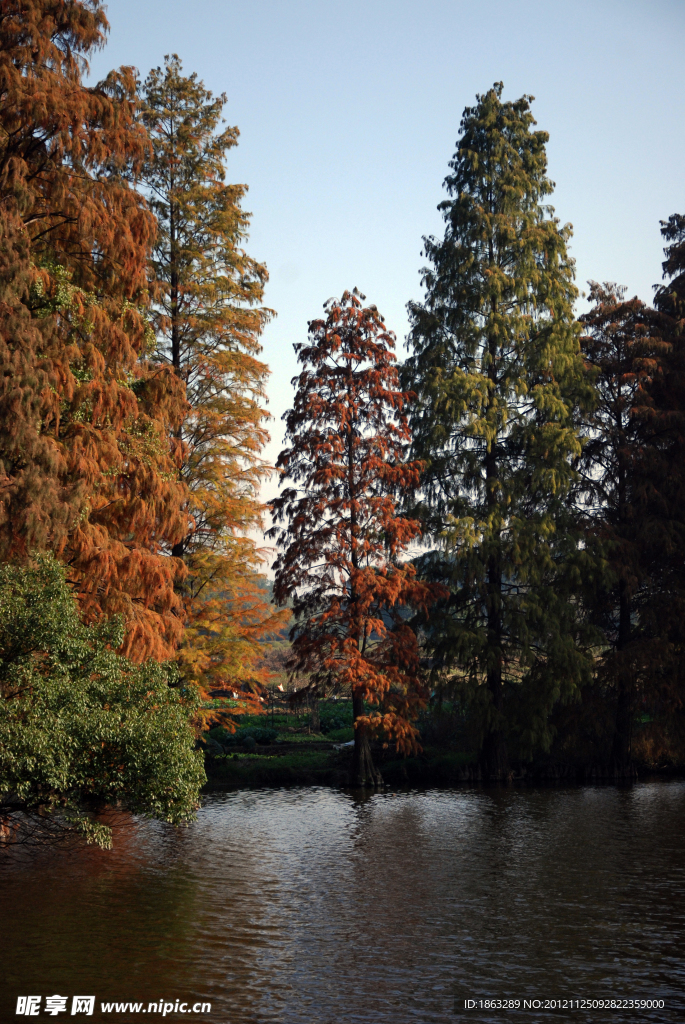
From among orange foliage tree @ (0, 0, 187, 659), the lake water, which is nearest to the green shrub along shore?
the lake water

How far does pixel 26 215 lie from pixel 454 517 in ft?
48.1

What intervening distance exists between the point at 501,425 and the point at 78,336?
14.3 meters

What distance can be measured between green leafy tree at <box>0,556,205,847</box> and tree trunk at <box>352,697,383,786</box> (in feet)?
38.3

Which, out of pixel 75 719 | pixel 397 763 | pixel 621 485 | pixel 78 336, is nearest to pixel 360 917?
pixel 75 719

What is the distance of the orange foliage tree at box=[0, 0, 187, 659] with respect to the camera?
49.1 ft

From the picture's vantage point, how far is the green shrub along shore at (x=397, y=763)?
27.0 m

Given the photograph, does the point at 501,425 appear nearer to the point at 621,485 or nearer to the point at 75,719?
the point at 621,485

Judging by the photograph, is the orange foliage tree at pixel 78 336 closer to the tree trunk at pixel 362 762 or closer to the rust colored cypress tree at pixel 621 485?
the tree trunk at pixel 362 762

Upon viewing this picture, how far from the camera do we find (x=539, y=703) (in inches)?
1011

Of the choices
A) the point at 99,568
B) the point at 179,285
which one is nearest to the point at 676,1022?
the point at 99,568

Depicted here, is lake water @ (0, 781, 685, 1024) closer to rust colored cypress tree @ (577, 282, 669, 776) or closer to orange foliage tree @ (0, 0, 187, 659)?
orange foliage tree @ (0, 0, 187, 659)

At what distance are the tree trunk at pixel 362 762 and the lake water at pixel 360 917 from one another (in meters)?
5.72

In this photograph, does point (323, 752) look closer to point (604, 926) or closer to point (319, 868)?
point (319, 868)

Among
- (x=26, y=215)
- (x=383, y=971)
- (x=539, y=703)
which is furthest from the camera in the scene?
(x=539, y=703)
